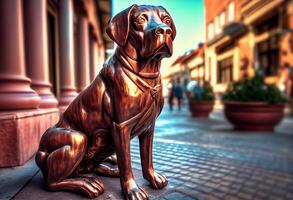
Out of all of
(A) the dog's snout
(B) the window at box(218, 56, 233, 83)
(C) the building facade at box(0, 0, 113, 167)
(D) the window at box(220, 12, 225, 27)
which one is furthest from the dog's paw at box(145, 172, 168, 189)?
(B) the window at box(218, 56, 233, 83)

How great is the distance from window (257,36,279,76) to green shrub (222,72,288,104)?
5.18m

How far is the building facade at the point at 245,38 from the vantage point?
34.6 feet

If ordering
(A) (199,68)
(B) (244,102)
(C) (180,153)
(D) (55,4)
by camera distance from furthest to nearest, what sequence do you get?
1. (A) (199,68)
2. (D) (55,4)
3. (B) (244,102)
4. (C) (180,153)

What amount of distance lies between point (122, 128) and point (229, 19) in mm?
17272

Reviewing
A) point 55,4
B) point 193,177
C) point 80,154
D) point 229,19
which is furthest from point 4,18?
point 229,19

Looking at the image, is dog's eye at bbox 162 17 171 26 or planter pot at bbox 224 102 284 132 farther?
planter pot at bbox 224 102 284 132

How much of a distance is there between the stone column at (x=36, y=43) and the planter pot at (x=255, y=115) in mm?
4124

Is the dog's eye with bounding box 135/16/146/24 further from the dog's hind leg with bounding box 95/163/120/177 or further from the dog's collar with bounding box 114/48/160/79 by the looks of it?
the dog's hind leg with bounding box 95/163/120/177

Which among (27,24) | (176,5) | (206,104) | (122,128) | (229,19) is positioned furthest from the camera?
(229,19)

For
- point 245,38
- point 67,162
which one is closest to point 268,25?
point 245,38

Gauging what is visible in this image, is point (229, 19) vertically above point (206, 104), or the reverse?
point (229, 19)

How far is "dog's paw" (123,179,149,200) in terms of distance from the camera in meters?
1.33

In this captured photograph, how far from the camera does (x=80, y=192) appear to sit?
1.45 meters

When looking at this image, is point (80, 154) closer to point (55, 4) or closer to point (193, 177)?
point (193, 177)
